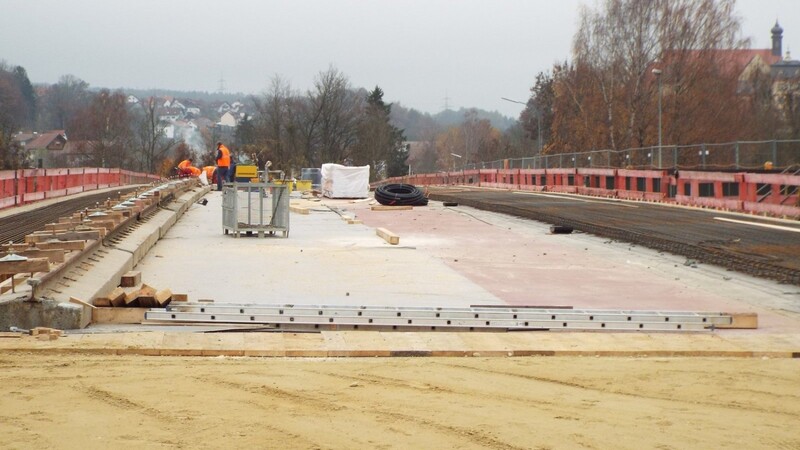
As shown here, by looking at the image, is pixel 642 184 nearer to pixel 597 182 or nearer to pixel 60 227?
pixel 597 182

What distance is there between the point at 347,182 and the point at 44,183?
14.5 m

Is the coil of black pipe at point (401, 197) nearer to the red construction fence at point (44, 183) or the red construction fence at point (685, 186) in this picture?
the red construction fence at point (685, 186)

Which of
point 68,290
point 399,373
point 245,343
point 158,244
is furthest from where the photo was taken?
point 158,244

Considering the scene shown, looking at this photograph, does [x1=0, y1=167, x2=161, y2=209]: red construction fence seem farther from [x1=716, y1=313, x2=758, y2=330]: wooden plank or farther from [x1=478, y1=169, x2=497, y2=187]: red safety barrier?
[x1=478, y1=169, x2=497, y2=187]: red safety barrier

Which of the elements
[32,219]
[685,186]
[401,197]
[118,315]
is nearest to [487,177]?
[401,197]

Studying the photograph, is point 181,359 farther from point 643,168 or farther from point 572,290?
point 643,168

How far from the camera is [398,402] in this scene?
7578mm

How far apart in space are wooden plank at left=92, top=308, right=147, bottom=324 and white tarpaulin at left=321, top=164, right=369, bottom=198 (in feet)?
118

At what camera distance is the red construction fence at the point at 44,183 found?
3067cm

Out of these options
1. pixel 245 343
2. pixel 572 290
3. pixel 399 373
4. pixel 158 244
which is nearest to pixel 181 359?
pixel 245 343

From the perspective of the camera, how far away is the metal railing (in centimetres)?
3522

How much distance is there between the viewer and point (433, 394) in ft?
25.9

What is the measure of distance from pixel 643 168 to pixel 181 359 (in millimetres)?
37725

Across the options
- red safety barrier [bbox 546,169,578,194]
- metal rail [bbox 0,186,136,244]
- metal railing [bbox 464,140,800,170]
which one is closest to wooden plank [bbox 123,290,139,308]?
metal rail [bbox 0,186,136,244]
